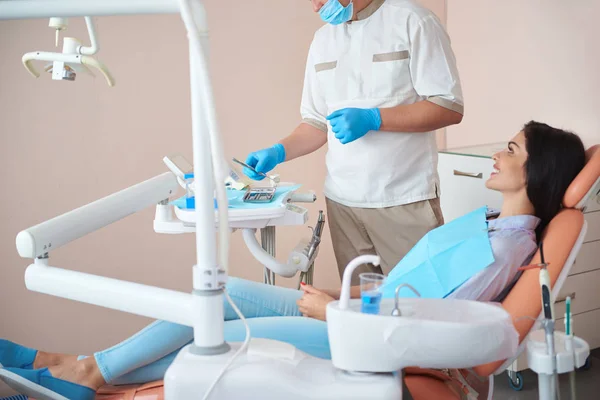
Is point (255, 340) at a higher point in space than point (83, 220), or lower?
lower

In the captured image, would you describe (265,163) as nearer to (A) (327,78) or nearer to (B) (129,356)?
(A) (327,78)

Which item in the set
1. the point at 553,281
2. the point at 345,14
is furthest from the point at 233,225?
the point at 553,281

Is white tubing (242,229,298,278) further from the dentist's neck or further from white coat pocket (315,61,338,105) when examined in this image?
the dentist's neck

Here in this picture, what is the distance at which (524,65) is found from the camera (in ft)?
10.1

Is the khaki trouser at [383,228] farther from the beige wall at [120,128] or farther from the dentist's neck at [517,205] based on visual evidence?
the beige wall at [120,128]

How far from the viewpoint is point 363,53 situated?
2.29m

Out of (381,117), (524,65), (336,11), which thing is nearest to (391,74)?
(381,117)

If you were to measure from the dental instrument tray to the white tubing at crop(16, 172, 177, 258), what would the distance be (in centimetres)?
32

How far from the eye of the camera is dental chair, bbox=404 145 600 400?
136cm

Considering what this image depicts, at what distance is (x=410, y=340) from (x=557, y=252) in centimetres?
63

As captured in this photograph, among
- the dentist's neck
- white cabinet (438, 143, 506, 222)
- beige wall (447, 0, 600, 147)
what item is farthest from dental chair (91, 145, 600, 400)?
beige wall (447, 0, 600, 147)

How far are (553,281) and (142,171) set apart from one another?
213 centimetres

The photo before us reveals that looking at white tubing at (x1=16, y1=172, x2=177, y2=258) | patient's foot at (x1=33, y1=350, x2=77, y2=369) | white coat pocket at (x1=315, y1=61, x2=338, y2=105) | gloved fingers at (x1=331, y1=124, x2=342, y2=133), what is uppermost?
white coat pocket at (x1=315, y1=61, x2=338, y2=105)

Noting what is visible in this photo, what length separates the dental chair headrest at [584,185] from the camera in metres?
1.62
